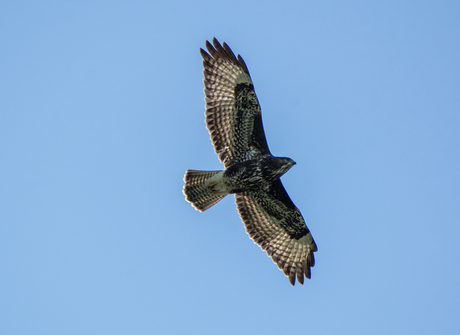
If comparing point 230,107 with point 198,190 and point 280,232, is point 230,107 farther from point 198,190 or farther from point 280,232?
point 280,232

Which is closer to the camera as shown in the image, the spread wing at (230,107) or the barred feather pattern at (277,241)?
the spread wing at (230,107)

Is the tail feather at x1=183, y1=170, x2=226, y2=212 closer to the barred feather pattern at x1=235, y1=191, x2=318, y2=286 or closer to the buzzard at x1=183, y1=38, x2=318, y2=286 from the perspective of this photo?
the buzzard at x1=183, y1=38, x2=318, y2=286

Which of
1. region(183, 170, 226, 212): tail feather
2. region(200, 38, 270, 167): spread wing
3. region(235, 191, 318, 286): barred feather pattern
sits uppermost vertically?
region(200, 38, 270, 167): spread wing

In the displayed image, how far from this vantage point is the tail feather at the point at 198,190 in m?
12.0

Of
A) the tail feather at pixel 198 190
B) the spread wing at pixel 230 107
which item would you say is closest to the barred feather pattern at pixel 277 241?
the tail feather at pixel 198 190

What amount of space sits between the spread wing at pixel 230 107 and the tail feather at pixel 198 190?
52cm

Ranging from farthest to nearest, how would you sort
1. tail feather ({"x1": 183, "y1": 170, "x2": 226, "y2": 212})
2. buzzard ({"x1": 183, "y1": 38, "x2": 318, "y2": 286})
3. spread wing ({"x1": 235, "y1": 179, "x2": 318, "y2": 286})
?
spread wing ({"x1": 235, "y1": 179, "x2": 318, "y2": 286})
tail feather ({"x1": 183, "y1": 170, "x2": 226, "y2": 212})
buzzard ({"x1": 183, "y1": 38, "x2": 318, "y2": 286})

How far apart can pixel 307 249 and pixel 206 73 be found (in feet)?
13.2

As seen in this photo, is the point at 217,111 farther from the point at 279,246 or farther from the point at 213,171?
the point at 279,246

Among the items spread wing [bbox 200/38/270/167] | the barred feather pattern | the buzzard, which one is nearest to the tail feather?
the buzzard

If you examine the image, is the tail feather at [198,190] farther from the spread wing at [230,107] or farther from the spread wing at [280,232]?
the spread wing at [280,232]

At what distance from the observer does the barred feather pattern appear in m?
12.7

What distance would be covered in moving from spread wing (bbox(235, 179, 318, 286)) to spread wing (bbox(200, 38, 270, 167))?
1098 mm

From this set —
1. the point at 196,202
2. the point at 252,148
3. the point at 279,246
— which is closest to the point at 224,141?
the point at 252,148
